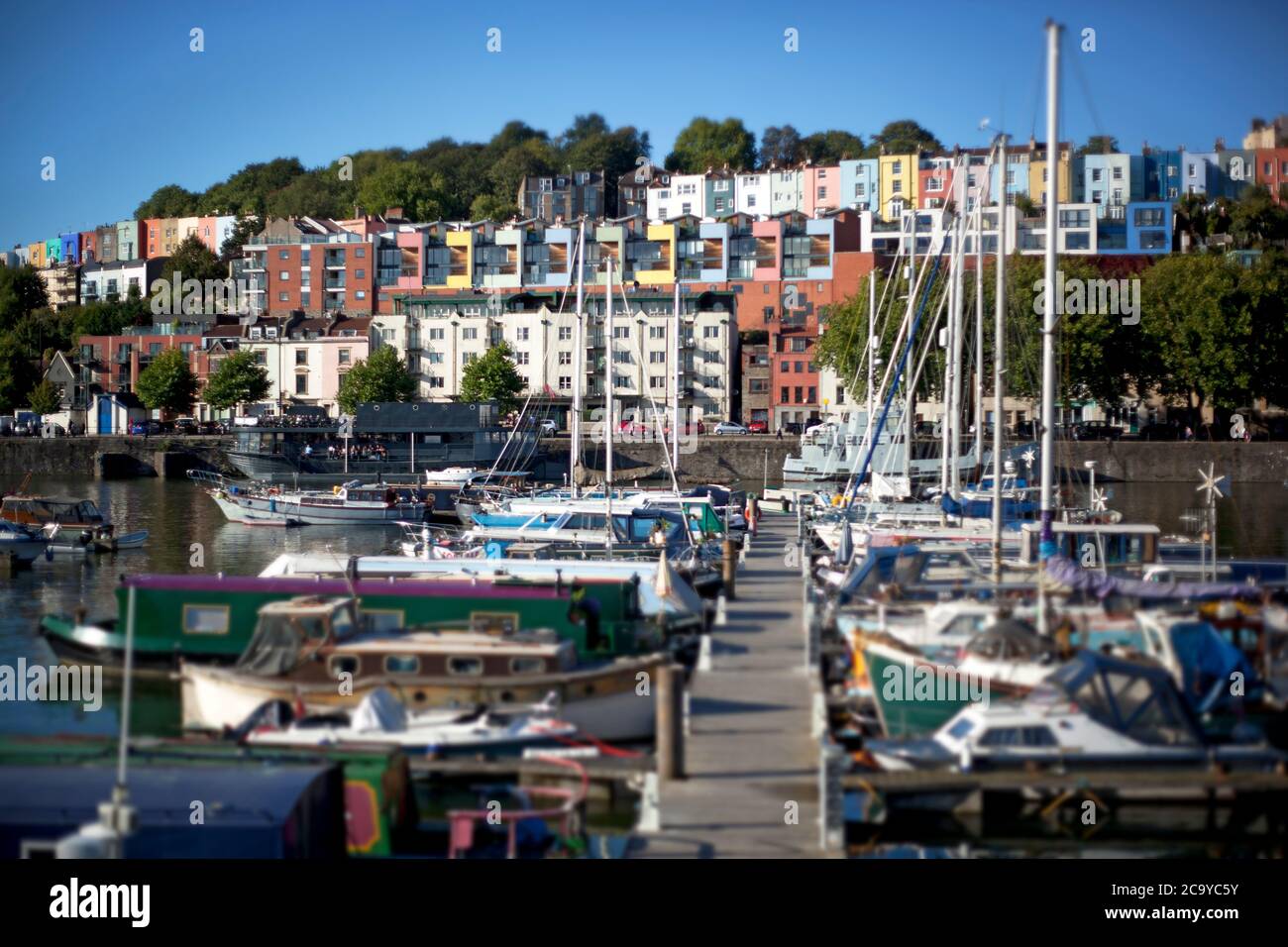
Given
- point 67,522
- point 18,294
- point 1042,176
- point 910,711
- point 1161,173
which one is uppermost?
point 1161,173

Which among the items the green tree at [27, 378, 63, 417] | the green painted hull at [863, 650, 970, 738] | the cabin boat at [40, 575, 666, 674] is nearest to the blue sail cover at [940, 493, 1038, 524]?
the cabin boat at [40, 575, 666, 674]

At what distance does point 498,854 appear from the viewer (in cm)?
1433

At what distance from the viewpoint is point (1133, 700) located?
53.6 ft

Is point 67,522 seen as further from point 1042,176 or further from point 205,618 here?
point 1042,176

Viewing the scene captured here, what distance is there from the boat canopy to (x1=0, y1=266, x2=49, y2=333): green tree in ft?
362

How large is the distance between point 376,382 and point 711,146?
258ft

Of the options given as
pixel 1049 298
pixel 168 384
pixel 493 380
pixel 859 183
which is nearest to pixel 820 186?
pixel 859 183

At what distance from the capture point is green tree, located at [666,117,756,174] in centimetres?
15238

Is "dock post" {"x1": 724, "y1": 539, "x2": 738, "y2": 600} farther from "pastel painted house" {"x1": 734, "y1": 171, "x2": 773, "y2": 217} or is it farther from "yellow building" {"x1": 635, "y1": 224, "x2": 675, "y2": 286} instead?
"pastel painted house" {"x1": 734, "y1": 171, "x2": 773, "y2": 217}

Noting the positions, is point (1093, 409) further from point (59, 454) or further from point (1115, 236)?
point (59, 454)

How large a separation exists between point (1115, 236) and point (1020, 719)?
8817cm

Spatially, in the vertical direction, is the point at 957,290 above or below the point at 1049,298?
above
